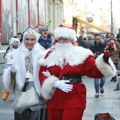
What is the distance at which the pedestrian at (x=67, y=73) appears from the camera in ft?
19.1

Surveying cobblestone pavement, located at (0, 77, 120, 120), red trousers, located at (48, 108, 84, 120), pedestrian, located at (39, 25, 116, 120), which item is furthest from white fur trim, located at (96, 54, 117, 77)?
cobblestone pavement, located at (0, 77, 120, 120)

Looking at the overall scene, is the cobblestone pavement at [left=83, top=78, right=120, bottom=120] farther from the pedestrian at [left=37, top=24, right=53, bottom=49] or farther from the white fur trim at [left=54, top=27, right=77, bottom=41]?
the white fur trim at [left=54, top=27, right=77, bottom=41]

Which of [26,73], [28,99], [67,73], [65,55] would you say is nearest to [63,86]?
[67,73]

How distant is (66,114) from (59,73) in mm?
538

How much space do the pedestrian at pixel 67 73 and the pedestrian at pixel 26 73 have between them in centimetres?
41

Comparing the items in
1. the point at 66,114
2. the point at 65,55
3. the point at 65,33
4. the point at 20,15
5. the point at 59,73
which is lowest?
the point at 66,114

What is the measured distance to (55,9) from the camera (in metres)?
35.3

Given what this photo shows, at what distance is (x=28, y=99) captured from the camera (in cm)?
655

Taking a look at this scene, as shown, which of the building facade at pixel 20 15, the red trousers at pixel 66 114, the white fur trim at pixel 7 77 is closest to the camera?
the red trousers at pixel 66 114

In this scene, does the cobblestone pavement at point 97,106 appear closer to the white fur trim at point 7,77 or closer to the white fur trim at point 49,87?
the white fur trim at point 7,77

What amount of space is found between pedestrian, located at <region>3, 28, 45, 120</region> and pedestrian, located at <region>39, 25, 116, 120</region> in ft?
1.36

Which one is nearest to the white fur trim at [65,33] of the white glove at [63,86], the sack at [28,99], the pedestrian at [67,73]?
the pedestrian at [67,73]

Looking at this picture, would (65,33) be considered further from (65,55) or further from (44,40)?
(44,40)

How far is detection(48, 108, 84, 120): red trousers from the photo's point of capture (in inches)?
226
